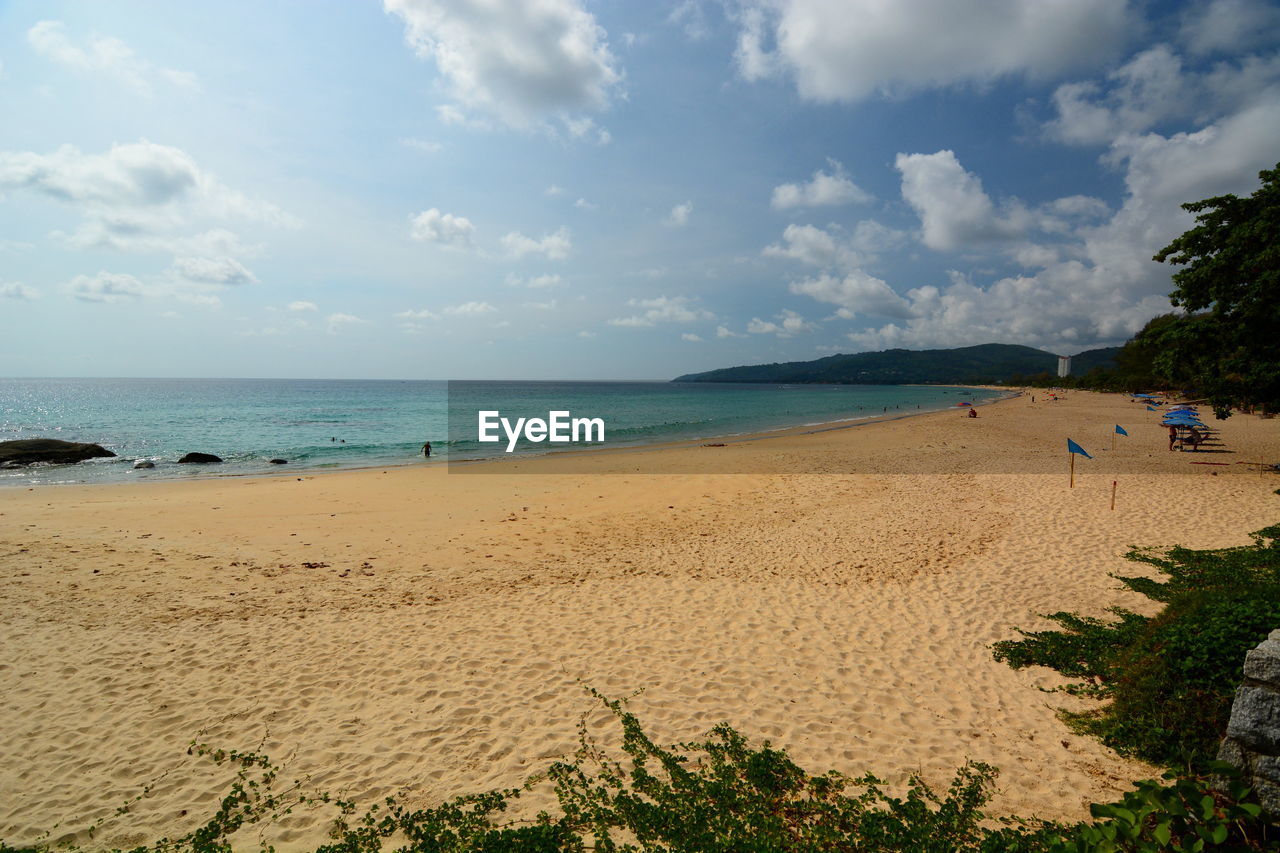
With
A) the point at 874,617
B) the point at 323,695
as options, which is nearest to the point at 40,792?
the point at 323,695

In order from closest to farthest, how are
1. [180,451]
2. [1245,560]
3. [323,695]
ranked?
1. [323,695]
2. [1245,560]
3. [180,451]

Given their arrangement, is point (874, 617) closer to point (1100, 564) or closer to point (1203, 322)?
point (1100, 564)

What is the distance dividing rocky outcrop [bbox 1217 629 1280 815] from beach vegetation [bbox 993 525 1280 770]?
22.2 inches

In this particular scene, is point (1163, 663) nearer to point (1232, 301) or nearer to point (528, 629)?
point (528, 629)

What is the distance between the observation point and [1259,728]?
3.99 meters

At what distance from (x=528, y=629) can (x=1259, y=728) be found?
7.74 meters

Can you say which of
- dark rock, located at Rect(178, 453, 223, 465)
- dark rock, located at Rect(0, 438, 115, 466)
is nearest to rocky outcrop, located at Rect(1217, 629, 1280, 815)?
dark rock, located at Rect(178, 453, 223, 465)

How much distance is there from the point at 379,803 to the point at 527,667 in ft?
8.39

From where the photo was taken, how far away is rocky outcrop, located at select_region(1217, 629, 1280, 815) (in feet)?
12.8

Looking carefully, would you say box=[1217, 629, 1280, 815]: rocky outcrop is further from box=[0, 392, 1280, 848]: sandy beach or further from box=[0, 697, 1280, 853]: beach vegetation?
box=[0, 392, 1280, 848]: sandy beach

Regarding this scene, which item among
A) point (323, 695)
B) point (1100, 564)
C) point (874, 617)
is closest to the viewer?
point (323, 695)

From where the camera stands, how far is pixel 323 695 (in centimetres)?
663

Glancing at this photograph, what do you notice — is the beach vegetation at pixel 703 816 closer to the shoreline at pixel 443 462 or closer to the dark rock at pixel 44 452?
the shoreline at pixel 443 462

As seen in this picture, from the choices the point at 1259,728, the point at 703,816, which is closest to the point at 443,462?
the point at 703,816
